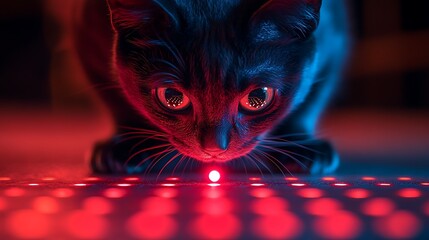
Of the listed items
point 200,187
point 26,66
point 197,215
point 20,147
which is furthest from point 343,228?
point 26,66

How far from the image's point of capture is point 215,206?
110 cm

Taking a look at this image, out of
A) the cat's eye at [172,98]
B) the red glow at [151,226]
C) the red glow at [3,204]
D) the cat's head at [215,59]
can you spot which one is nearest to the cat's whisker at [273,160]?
the cat's head at [215,59]

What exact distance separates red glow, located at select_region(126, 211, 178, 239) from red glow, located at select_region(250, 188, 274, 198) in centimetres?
28

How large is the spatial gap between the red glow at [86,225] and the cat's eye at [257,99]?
59 cm

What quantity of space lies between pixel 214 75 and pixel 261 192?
34 cm

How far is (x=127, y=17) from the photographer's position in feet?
4.53

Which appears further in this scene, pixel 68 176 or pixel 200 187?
pixel 68 176

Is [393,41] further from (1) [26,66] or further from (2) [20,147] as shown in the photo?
(1) [26,66]

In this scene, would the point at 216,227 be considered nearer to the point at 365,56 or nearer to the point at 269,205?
the point at 269,205

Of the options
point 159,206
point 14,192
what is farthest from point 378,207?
point 14,192

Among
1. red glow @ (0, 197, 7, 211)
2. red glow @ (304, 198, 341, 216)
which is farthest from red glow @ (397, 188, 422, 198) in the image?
red glow @ (0, 197, 7, 211)

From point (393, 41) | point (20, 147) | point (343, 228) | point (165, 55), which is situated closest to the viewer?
point (343, 228)

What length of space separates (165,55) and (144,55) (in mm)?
81

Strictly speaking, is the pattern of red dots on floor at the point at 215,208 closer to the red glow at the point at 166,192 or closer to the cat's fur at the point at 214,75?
the red glow at the point at 166,192
